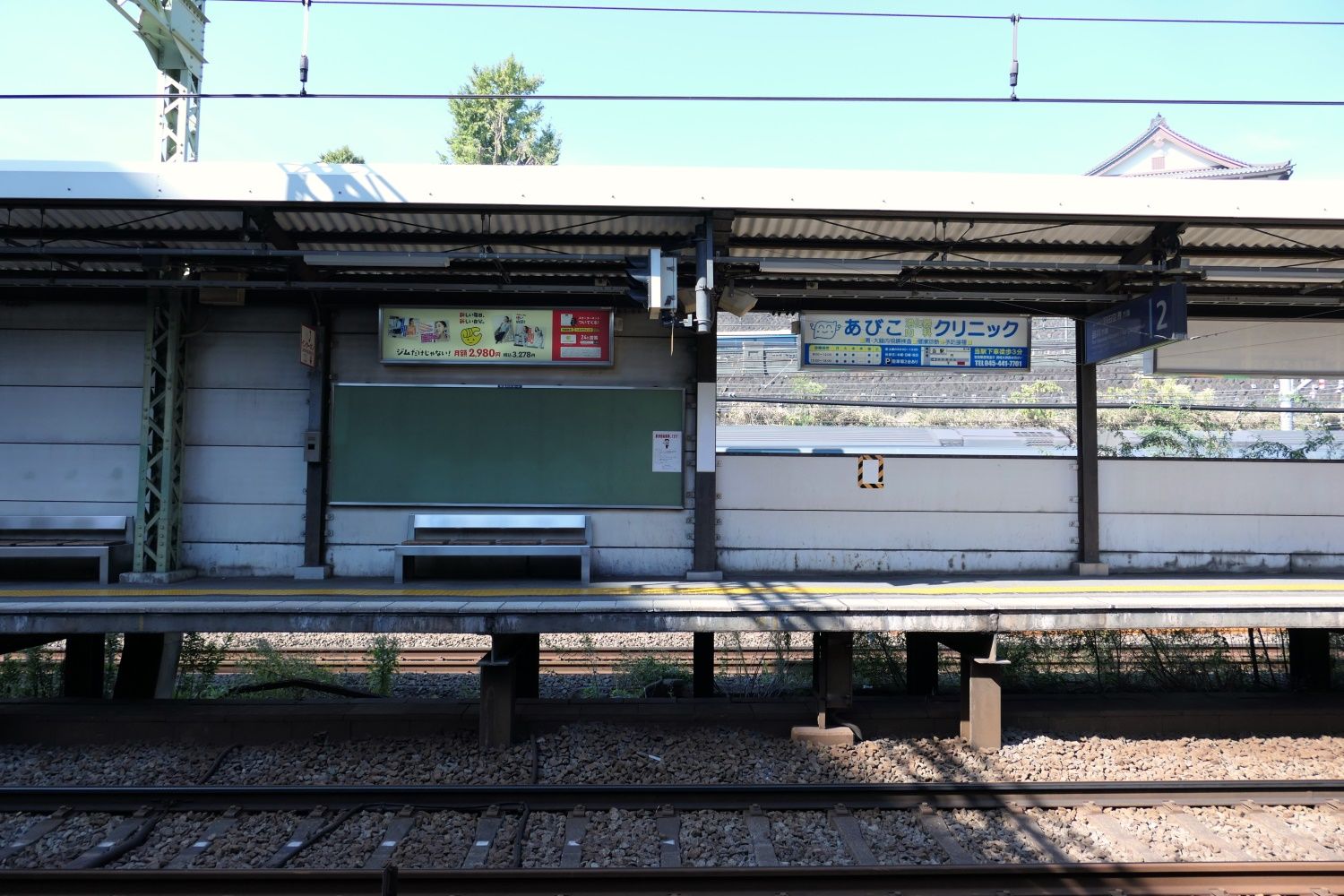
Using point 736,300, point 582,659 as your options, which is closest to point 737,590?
point 736,300

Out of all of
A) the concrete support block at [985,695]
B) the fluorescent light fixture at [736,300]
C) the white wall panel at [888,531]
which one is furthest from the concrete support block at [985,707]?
the fluorescent light fixture at [736,300]

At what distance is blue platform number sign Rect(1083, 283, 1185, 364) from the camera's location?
24.7 ft

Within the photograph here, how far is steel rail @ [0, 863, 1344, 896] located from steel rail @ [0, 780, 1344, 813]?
99 centimetres

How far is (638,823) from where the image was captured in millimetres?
5496

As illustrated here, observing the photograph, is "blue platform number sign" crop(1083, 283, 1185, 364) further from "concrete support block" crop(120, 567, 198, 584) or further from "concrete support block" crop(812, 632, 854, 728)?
"concrete support block" crop(120, 567, 198, 584)

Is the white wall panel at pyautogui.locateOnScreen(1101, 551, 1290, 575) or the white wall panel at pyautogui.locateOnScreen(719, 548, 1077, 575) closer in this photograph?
the white wall panel at pyautogui.locateOnScreen(719, 548, 1077, 575)

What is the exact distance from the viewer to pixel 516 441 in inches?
351

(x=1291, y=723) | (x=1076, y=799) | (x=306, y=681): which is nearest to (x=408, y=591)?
(x=306, y=681)

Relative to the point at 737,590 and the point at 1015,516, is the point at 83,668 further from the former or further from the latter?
the point at 1015,516

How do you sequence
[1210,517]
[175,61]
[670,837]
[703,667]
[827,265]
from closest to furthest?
1. [670,837]
2. [827,265]
3. [703,667]
4. [1210,517]
5. [175,61]

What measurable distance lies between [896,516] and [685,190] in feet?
13.9

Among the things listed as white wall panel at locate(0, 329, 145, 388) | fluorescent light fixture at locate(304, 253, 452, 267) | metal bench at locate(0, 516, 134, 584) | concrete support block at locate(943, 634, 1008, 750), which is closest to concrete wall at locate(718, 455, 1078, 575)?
concrete support block at locate(943, 634, 1008, 750)

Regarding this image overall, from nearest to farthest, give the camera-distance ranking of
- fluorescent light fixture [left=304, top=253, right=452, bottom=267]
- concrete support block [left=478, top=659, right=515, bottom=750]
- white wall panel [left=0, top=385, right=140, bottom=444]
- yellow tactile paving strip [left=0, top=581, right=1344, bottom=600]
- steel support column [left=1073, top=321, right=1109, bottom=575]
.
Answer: concrete support block [left=478, top=659, right=515, bottom=750] → yellow tactile paving strip [left=0, top=581, right=1344, bottom=600] → fluorescent light fixture [left=304, top=253, right=452, bottom=267] → white wall panel [left=0, top=385, right=140, bottom=444] → steel support column [left=1073, top=321, right=1109, bottom=575]

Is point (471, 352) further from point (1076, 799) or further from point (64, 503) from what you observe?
point (1076, 799)
